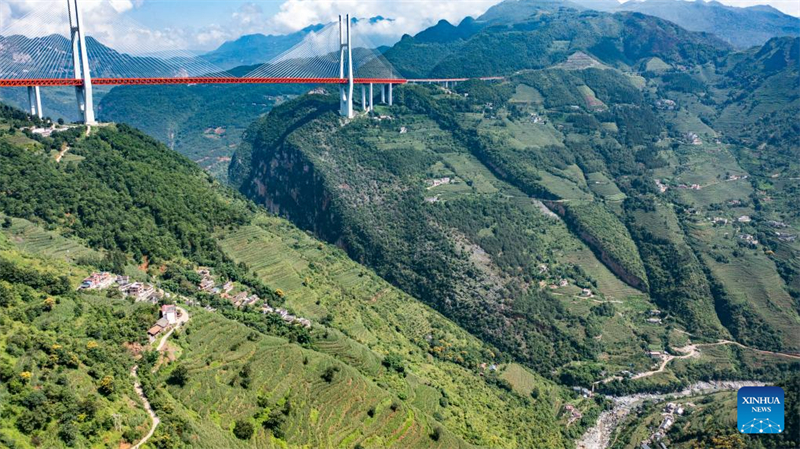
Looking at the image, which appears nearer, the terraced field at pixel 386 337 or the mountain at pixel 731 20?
the terraced field at pixel 386 337

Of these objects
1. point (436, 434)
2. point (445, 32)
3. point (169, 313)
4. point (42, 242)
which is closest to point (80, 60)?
point (42, 242)

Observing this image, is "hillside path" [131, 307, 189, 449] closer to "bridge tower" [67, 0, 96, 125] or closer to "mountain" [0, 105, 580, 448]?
"mountain" [0, 105, 580, 448]

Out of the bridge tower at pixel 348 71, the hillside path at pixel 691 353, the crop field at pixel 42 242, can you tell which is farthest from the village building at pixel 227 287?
the bridge tower at pixel 348 71

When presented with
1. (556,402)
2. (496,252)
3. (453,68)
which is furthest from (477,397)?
(453,68)

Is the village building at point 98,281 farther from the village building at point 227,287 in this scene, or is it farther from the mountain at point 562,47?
the mountain at point 562,47

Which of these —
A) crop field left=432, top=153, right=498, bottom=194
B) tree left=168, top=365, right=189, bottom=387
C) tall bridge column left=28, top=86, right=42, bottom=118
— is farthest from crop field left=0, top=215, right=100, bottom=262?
crop field left=432, top=153, right=498, bottom=194

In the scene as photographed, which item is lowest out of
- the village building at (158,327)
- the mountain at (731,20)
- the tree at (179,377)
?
the tree at (179,377)

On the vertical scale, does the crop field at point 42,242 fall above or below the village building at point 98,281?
above
